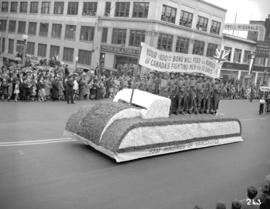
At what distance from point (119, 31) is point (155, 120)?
1287 inches

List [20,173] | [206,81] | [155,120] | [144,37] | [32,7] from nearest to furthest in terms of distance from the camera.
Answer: [20,173], [155,120], [206,81], [144,37], [32,7]

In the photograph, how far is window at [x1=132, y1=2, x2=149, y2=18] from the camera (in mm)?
39875

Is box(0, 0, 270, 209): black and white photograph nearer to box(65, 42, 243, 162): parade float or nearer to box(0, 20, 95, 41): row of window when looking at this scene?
box(65, 42, 243, 162): parade float

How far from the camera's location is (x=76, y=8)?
47594 millimetres

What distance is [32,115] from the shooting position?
15070 mm

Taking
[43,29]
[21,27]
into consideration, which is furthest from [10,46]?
[43,29]

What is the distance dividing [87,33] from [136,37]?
8226 mm

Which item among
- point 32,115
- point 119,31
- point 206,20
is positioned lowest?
point 32,115

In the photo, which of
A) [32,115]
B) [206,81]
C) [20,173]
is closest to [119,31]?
[206,81]

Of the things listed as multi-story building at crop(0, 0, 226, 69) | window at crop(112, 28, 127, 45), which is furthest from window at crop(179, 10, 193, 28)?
window at crop(112, 28, 127, 45)

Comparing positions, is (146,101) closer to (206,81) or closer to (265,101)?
(206,81)

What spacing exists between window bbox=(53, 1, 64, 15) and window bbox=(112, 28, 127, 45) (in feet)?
35.6

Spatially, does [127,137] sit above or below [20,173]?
above

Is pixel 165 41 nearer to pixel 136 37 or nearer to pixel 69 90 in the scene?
pixel 136 37
